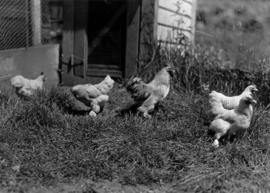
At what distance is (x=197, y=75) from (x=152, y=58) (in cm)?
82

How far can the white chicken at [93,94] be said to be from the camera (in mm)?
4539

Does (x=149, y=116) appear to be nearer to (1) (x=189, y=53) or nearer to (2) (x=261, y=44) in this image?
(1) (x=189, y=53)

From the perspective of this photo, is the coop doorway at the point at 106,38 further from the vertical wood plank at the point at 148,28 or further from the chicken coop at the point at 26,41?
the chicken coop at the point at 26,41

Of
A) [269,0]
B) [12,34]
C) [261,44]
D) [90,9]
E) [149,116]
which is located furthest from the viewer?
[269,0]

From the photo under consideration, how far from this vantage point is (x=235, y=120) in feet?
12.2

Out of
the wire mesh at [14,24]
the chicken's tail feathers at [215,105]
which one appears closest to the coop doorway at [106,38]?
the wire mesh at [14,24]

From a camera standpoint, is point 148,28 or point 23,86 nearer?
point 23,86

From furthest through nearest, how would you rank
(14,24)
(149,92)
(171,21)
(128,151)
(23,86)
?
(171,21)
(14,24)
(23,86)
(149,92)
(128,151)

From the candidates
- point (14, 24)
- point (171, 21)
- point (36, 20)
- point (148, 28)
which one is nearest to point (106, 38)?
point (148, 28)

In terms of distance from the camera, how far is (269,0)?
12961 millimetres

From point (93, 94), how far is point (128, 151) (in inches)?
47.1

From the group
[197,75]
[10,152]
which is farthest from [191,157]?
[197,75]

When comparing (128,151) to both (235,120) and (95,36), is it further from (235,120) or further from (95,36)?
(95,36)

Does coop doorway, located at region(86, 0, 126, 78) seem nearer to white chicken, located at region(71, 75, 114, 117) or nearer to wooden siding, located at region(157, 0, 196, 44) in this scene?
wooden siding, located at region(157, 0, 196, 44)
